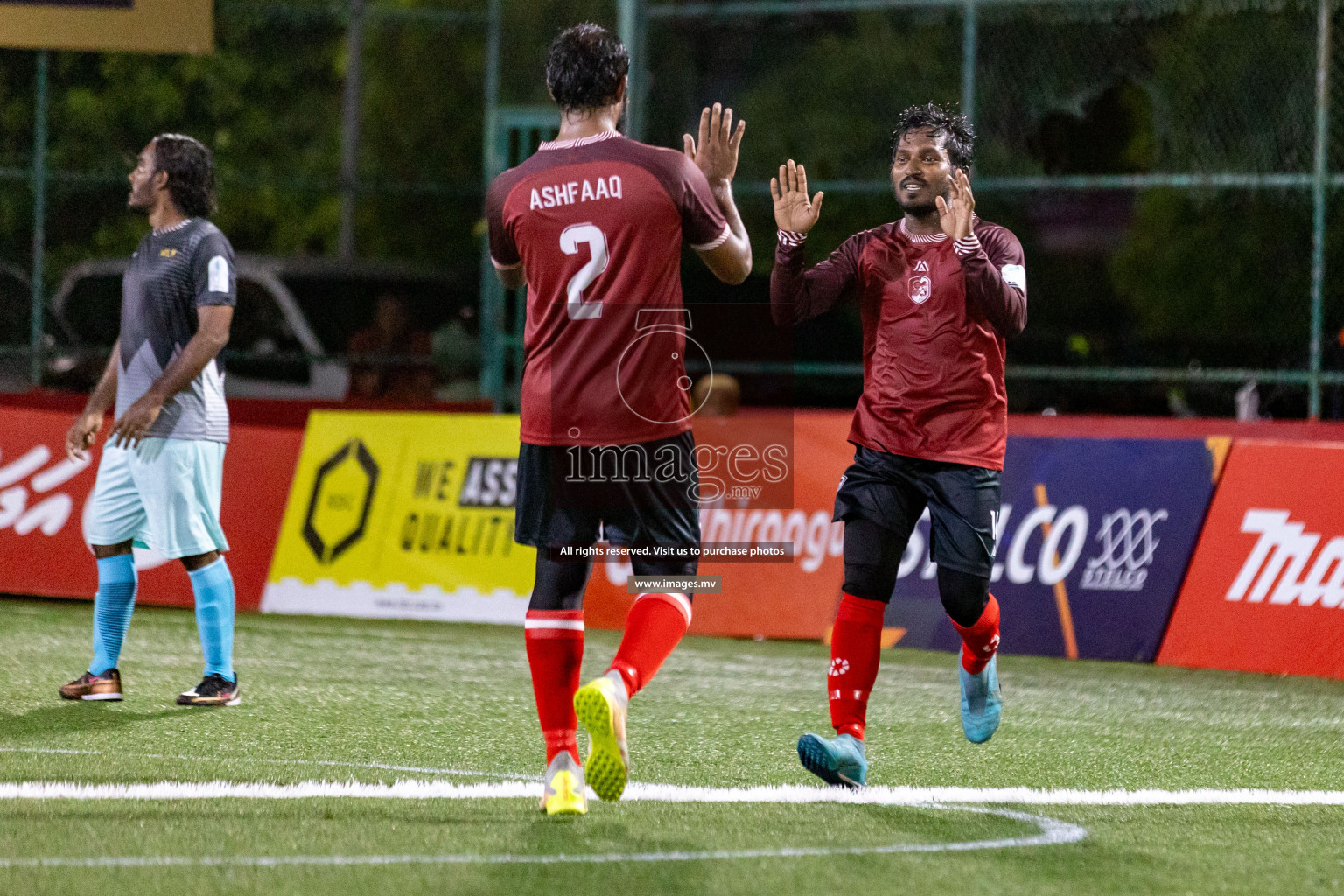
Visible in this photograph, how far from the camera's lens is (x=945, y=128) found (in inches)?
231

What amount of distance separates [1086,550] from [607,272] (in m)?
5.32

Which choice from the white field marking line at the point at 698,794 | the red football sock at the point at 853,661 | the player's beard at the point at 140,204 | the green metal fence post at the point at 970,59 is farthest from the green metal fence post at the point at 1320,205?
the player's beard at the point at 140,204

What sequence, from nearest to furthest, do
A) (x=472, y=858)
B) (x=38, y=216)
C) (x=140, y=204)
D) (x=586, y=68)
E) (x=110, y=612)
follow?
(x=472, y=858) → (x=586, y=68) → (x=140, y=204) → (x=110, y=612) → (x=38, y=216)

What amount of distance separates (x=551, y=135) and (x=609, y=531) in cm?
1049

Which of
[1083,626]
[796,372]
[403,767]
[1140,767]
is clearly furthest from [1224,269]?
[403,767]

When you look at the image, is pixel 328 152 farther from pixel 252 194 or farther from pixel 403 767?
pixel 403 767

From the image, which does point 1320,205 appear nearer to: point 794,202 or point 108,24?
point 794,202

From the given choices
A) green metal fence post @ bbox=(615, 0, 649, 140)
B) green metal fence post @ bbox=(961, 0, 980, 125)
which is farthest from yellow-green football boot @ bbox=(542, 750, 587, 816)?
green metal fence post @ bbox=(615, 0, 649, 140)

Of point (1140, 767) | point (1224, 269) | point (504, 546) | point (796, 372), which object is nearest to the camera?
point (1140, 767)

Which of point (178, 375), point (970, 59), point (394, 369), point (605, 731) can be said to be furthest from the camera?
point (394, 369)

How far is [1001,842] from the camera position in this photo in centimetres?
489

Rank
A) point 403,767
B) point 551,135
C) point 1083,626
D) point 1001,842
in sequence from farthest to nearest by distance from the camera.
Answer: point 551,135 < point 1083,626 < point 403,767 < point 1001,842

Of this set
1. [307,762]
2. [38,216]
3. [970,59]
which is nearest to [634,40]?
[970,59]

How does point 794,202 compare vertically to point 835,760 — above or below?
above
